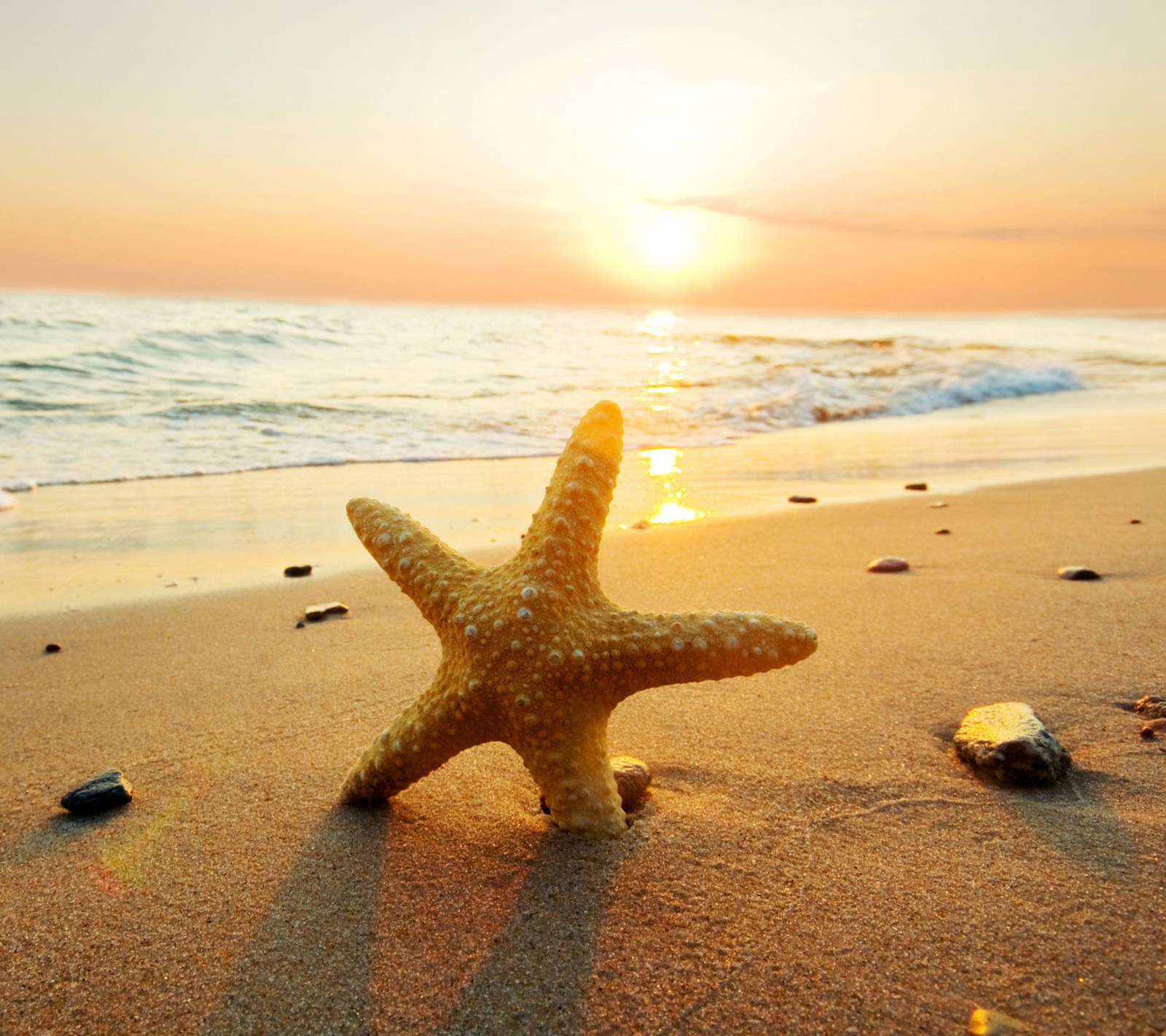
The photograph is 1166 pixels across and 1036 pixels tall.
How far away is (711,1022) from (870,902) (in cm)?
54

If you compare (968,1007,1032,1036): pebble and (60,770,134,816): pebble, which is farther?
(60,770,134,816): pebble

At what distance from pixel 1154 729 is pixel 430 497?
6.39 metres

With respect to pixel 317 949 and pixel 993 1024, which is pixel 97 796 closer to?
pixel 317 949

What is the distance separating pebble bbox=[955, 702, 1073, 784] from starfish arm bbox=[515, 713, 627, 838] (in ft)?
3.83

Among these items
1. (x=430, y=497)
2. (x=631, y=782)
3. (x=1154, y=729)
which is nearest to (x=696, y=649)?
(x=631, y=782)

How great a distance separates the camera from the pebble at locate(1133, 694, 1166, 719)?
124 inches

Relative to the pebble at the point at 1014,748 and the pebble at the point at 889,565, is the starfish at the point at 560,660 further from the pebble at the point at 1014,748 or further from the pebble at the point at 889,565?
the pebble at the point at 889,565

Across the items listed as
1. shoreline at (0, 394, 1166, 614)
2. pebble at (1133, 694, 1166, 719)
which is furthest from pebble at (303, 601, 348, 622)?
pebble at (1133, 694, 1166, 719)

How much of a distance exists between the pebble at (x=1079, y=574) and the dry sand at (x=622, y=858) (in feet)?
1.53

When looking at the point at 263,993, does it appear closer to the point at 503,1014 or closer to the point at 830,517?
the point at 503,1014

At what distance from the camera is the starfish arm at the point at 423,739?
2.46m

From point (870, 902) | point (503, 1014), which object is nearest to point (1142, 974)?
point (870, 902)

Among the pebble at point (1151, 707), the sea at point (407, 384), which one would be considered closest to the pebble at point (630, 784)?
the pebble at point (1151, 707)

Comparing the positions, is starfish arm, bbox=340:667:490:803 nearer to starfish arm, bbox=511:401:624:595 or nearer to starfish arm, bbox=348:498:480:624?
starfish arm, bbox=348:498:480:624
